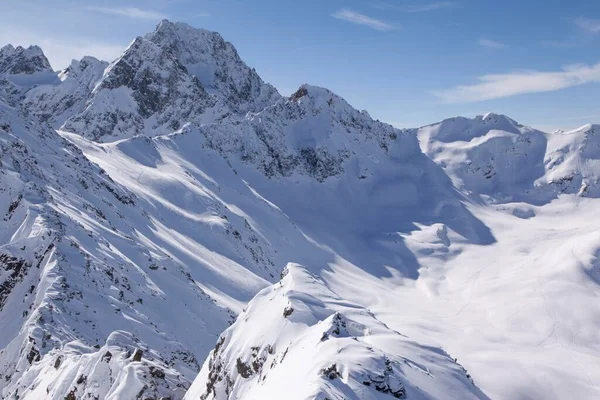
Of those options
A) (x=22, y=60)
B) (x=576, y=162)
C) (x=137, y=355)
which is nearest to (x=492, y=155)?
(x=576, y=162)

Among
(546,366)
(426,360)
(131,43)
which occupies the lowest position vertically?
(426,360)

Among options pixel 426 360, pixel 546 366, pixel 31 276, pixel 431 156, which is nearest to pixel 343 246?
pixel 546 366

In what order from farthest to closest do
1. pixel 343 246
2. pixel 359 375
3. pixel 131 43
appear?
pixel 131 43 < pixel 343 246 < pixel 359 375

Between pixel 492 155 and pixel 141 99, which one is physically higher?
pixel 492 155

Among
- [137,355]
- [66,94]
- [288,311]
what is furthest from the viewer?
[66,94]

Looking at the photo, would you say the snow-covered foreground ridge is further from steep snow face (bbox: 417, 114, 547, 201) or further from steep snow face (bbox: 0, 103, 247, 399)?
steep snow face (bbox: 417, 114, 547, 201)

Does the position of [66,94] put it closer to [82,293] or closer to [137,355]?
[82,293]

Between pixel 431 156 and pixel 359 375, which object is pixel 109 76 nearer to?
pixel 431 156
